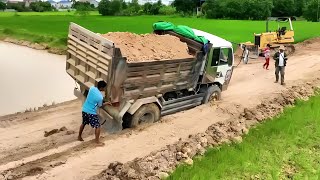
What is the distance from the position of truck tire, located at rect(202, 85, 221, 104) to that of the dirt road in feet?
0.81

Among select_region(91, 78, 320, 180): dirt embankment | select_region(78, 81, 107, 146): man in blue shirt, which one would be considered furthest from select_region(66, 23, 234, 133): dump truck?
select_region(91, 78, 320, 180): dirt embankment

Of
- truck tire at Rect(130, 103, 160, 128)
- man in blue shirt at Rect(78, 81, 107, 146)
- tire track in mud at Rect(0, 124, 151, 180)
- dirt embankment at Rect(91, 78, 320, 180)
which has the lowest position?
tire track in mud at Rect(0, 124, 151, 180)

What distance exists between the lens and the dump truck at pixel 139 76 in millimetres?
10664

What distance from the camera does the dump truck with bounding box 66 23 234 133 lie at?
10.7 metres

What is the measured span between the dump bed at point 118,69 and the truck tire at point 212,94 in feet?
4.39

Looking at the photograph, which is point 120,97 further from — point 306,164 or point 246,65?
point 246,65

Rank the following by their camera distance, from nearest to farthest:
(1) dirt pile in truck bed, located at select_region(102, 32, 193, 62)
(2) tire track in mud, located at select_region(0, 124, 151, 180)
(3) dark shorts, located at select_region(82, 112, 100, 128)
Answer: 1. (2) tire track in mud, located at select_region(0, 124, 151, 180)
2. (3) dark shorts, located at select_region(82, 112, 100, 128)
3. (1) dirt pile in truck bed, located at select_region(102, 32, 193, 62)

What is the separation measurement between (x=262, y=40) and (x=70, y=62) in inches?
620

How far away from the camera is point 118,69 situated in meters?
10.5

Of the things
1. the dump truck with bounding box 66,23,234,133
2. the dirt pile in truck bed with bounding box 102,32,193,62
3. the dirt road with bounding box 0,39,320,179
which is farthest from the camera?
the dirt pile in truck bed with bounding box 102,32,193,62

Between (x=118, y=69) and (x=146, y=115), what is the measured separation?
6.26 ft

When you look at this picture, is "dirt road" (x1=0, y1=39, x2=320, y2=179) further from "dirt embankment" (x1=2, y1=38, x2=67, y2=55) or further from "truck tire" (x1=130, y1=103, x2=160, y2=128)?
"dirt embankment" (x1=2, y1=38, x2=67, y2=55)

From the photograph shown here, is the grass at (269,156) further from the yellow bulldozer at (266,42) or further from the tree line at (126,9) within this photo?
the tree line at (126,9)

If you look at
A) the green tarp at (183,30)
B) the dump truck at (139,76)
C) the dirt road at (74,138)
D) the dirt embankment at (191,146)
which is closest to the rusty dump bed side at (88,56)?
the dump truck at (139,76)
